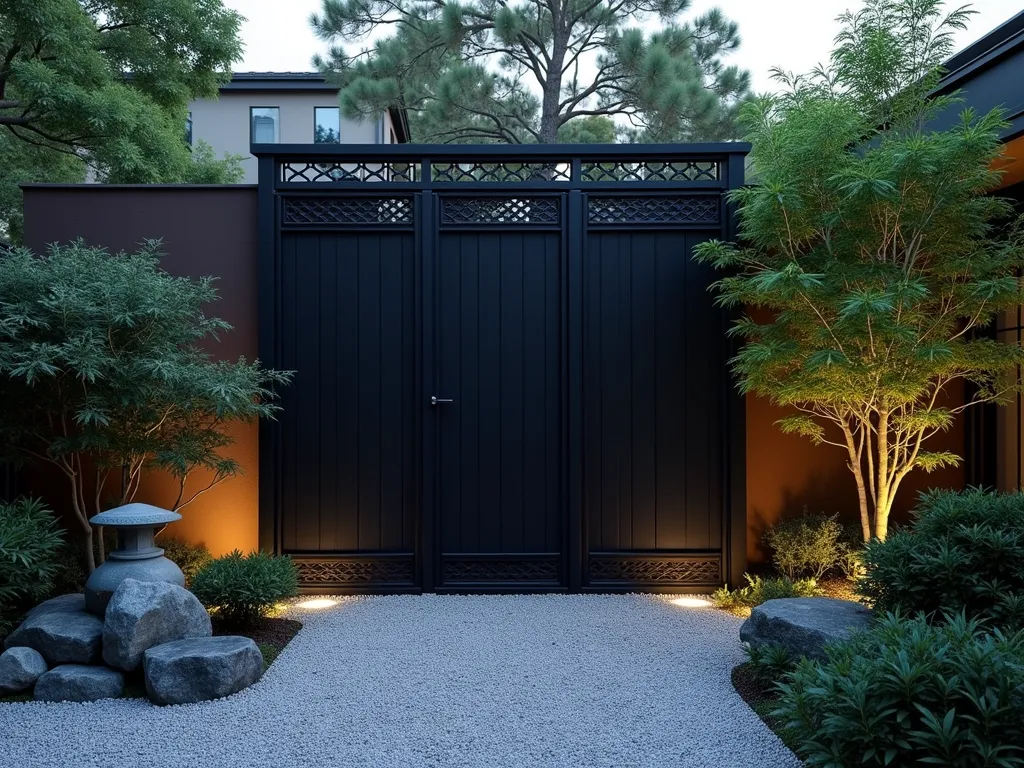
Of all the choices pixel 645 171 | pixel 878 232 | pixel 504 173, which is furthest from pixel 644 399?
pixel 504 173

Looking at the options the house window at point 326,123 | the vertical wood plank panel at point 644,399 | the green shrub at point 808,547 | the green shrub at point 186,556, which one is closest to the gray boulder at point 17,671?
the green shrub at point 186,556

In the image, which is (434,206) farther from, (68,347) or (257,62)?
(257,62)

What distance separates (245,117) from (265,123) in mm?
381

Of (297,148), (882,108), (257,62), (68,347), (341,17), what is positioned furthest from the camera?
(257,62)

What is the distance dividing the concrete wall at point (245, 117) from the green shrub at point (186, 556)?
8.70 m

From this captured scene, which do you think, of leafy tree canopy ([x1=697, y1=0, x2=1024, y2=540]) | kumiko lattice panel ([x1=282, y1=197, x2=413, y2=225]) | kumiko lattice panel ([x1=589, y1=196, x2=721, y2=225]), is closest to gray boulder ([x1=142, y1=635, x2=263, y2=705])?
kumiko lattice panel ([x1=282, y1=197, x2=413, y2=225])

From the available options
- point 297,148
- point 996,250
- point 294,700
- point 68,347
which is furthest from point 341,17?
point 294,700

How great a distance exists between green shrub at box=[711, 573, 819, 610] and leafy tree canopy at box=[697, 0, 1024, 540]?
512 mm

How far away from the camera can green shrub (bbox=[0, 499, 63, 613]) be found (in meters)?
2.98

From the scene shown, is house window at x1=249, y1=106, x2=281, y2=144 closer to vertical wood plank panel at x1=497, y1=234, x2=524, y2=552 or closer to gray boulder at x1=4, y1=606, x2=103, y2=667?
vertical wood plank panel at x1=497, y1=234, x2=524, y2=552

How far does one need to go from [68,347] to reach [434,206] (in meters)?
2.06

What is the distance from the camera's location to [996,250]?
369cm

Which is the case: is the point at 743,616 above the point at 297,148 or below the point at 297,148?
below

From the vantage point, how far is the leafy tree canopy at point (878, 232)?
131 inches
